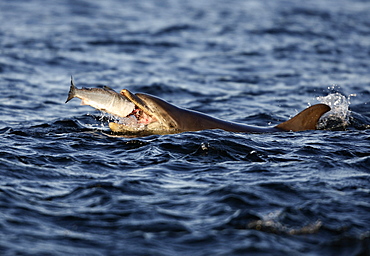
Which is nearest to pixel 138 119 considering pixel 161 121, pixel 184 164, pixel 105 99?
pixel 161 121

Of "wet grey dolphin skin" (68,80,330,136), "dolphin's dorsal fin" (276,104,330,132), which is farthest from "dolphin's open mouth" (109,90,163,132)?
"dolphin's dorsal fin" (276,104,330,132)

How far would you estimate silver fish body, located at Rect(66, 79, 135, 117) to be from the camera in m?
7.73

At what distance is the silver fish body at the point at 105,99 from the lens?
773cm

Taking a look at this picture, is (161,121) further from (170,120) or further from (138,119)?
(138,119)

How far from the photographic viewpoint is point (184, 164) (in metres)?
7.16

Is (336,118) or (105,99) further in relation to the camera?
(336,118)

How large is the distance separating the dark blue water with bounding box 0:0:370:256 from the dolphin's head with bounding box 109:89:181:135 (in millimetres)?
253

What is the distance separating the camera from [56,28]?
66.1ft

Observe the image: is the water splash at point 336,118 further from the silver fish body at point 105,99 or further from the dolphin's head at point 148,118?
the silver fish body at point 105,99

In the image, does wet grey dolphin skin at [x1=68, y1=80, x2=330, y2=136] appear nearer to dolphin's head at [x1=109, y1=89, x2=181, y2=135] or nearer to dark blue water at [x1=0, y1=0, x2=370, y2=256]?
dolphin's head at [x1=109, y1=89, x2=181, y2=135]

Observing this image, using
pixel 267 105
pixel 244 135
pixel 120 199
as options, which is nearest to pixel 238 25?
pixel 267 105

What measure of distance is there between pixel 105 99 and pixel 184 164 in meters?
1.53

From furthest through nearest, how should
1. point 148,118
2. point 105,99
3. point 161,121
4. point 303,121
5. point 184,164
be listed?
point 303,121 < point 148,118 < point 161,121 < point 105,99 < point 184,164

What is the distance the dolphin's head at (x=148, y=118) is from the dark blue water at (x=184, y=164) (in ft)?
0.83
